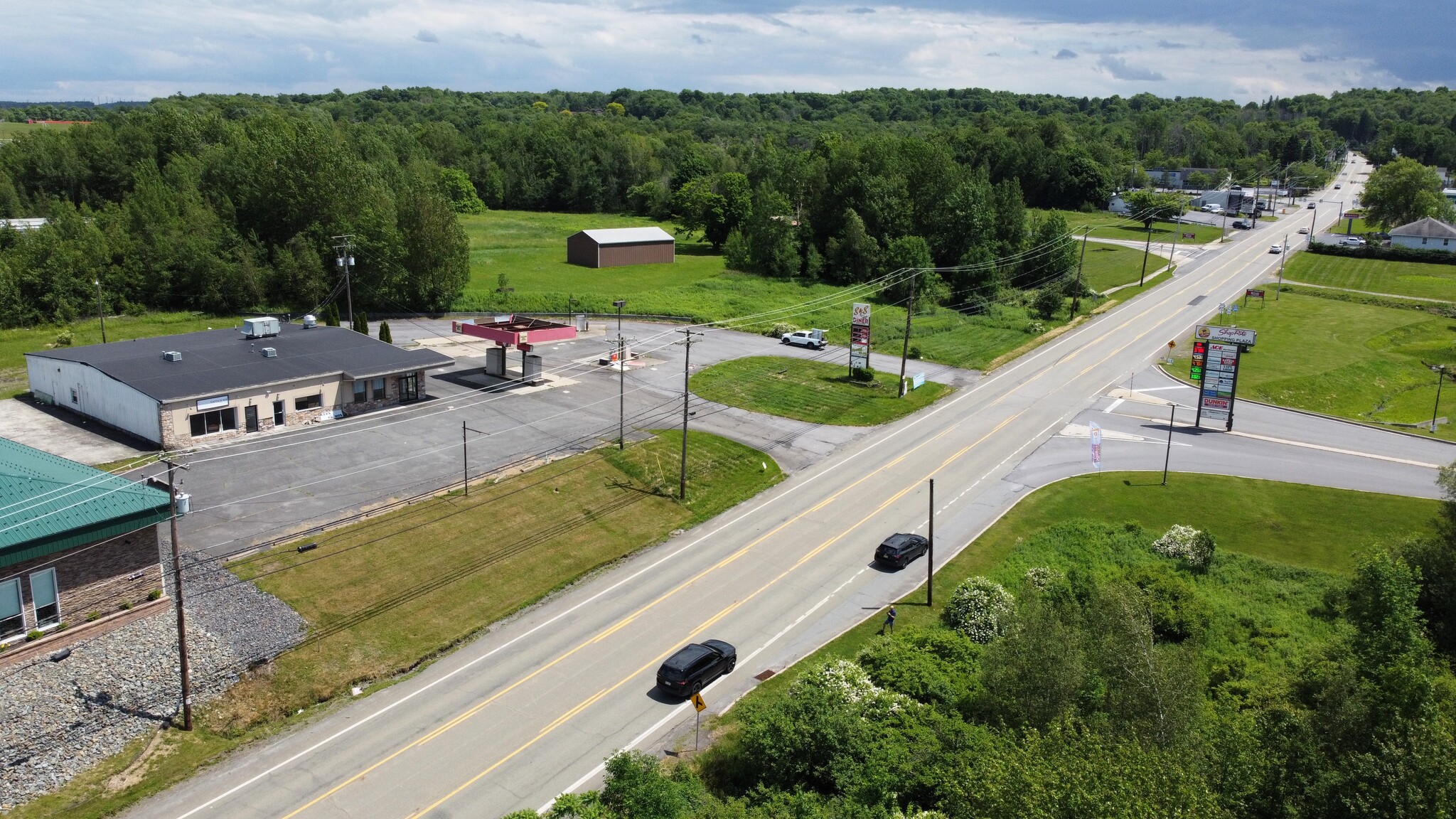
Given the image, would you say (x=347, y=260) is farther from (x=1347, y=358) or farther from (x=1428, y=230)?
(x=1428, y=230)

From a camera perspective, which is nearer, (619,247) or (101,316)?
(101,316)

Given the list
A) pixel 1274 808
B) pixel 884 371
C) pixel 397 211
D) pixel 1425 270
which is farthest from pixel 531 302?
pixel 1425 270

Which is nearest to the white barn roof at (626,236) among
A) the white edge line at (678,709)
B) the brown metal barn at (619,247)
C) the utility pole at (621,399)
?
the brown metal barn at (619,247)

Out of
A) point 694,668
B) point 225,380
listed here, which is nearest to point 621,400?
point 694,668

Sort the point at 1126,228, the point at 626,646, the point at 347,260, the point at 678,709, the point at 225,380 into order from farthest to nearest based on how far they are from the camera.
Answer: the point at 1126,228
the point at 347,260
the point at 225,380
the point at 626,646
the point at 678,709

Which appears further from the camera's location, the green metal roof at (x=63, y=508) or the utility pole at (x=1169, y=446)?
the utility pole at (x=1169, y=446)

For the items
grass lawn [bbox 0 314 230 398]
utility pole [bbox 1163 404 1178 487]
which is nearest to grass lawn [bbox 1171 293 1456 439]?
utility pole [bbox 1163 404 1178 487]

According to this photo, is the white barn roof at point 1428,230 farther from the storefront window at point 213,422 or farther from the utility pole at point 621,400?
the storefront window at point 213,422

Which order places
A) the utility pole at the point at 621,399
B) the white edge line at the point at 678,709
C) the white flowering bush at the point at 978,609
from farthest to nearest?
the utility pole at the point at 621,399 < the white flowering bush at the point at 978,609 < the white edge line at the point at 678,709

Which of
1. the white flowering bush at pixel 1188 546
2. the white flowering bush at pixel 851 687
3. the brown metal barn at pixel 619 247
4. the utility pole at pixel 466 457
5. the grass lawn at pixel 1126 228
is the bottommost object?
the white flowering bush at pixel 1188 546
